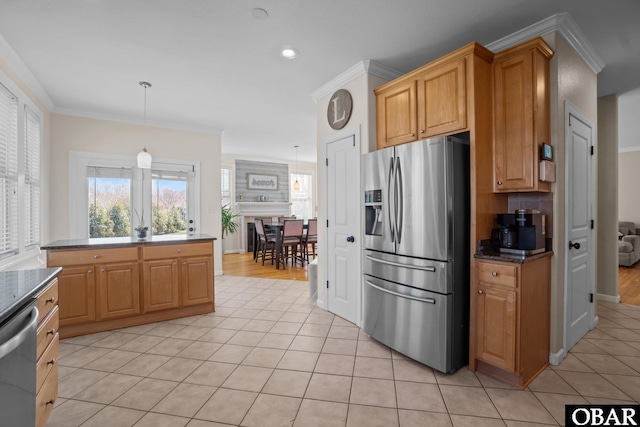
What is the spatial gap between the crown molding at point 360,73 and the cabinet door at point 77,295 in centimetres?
311

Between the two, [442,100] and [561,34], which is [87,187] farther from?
[561,34]

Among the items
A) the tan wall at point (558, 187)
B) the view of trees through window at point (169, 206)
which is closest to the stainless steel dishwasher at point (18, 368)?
the tan wall at point (558, 187)

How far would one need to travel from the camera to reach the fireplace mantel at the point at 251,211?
7965mm

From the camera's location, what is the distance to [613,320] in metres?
3.12

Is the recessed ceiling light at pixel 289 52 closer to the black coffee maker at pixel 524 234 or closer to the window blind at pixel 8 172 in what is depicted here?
the black coffee maker at pixel 524 234

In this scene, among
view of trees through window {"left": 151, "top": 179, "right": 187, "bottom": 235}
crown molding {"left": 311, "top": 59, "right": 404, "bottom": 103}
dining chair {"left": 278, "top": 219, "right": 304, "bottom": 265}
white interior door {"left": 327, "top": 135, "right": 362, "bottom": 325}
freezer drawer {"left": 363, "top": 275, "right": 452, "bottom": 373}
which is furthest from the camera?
dining chair {"left": 278, "top": 219, "right": 304, "bottom": 265}

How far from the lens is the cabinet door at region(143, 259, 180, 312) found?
3117 millimetres

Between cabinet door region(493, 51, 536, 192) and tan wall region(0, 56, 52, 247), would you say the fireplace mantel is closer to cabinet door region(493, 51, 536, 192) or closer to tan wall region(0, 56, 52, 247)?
tan wall region(0, 56, 52, 247)

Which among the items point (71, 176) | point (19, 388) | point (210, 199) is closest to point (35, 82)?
point (71, 176)

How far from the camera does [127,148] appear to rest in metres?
4.59

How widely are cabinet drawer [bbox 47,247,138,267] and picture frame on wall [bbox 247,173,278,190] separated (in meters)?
5.16

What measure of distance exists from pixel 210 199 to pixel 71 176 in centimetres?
193

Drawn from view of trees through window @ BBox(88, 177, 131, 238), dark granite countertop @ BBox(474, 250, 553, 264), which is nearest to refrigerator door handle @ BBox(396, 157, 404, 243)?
dark granite countertop @ BBox(474, 250, 553, 264)

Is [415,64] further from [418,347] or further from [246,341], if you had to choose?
[246,341]
